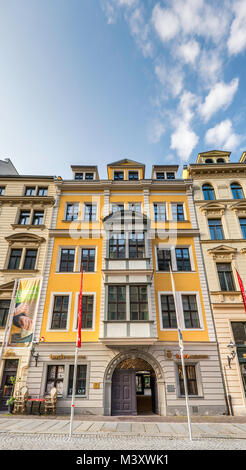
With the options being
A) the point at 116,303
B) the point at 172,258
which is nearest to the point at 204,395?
the point at 116,303

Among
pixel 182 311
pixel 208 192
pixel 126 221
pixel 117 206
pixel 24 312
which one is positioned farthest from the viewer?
pixel 208 192

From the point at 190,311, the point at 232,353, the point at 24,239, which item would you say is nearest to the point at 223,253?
the point at 190,311

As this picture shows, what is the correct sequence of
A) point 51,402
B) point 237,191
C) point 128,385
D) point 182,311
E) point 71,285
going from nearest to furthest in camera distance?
point 51,402
point 128,385
point 182,311
point 71,285
point 237,191

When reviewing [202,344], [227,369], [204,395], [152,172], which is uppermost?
[152,172]

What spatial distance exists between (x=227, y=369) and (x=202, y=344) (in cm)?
215

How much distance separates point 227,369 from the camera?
16375 mm

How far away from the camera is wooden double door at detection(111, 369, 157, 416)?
1598 centimetres

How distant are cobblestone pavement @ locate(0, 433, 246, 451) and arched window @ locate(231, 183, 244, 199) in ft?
61.0

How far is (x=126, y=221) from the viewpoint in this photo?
20.7m

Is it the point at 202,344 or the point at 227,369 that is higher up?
the point at 202,344

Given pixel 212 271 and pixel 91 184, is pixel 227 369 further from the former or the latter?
pixel 91 184

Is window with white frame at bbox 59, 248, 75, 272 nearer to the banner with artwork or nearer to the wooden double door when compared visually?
the banner with artwork

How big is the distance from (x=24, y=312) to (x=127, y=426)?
9.69m

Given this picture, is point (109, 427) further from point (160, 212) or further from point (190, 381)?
point (160, 212)
